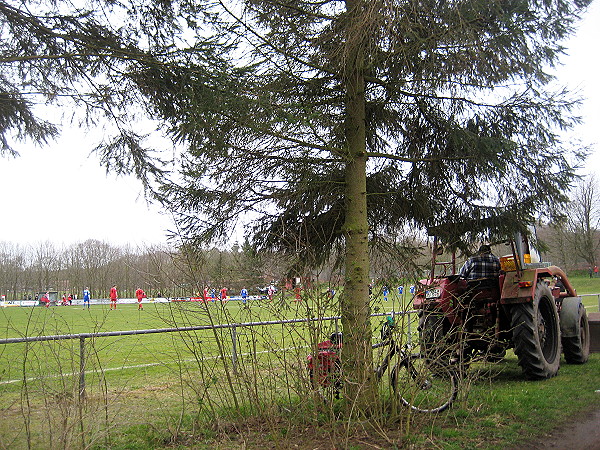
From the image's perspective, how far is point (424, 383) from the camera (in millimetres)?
5164

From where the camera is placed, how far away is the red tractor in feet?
25.8

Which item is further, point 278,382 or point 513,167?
point 513,167

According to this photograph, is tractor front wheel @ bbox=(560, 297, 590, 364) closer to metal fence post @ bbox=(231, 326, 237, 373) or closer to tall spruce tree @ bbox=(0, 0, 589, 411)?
tall spruce tree @ bbox=(0, 0, 589, 411)

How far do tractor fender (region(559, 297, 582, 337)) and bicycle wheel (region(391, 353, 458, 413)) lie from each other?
4640mm

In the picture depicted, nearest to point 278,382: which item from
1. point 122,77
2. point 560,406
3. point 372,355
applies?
point 372,355

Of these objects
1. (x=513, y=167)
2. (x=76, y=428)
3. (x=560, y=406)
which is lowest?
(x=560, y=406)

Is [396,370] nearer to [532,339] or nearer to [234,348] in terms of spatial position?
[234,348]

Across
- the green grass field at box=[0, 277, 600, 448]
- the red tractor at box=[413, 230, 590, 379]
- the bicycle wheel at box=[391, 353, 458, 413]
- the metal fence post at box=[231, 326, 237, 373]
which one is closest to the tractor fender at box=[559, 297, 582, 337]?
the red tractor at box=[413, 230, 590, 379]

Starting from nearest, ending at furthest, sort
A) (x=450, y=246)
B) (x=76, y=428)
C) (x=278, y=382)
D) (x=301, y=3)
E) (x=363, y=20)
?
(x=76, y=428), (x=278, y=382), (x=363, y=20), (x=301, y=3), (x=450, y=246)

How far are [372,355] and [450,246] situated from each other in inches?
146

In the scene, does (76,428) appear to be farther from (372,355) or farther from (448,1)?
(448,1)

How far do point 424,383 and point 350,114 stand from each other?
3.48m

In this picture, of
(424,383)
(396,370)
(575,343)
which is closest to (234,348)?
(396,370)

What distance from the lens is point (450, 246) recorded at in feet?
27.0
